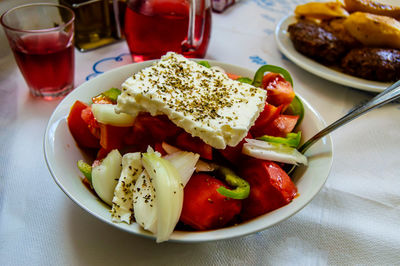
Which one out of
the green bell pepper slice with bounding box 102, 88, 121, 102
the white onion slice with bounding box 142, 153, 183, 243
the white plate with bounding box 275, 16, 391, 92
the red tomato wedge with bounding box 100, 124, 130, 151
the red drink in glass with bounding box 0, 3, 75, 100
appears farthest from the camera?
the white plate with bounding box 275, 16, 391, 92

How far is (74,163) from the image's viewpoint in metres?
0.84

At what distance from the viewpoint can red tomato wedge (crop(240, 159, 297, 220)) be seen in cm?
74

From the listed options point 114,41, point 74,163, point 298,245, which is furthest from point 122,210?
point 114,41

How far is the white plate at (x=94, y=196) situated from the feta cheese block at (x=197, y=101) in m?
0.18

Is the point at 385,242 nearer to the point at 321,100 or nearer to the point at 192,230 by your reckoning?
the point at 192,230

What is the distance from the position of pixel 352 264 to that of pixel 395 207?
25cm

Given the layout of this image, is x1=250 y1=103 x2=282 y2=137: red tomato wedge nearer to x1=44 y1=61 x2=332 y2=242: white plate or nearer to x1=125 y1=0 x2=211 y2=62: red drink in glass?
x1=44 y1=61 x2=332 y2=242: white plate

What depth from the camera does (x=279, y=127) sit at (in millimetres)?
904

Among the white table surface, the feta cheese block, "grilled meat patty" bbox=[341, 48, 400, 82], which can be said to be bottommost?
the white table surface

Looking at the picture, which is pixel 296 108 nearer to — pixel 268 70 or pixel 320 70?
pixel 268 70

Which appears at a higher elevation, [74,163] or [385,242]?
[74,163]

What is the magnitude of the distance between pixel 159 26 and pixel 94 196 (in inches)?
29.7

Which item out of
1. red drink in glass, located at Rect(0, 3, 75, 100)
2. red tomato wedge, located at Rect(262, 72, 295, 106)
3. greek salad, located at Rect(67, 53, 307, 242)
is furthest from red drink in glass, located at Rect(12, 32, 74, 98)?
red tomato wedge, located at Rect(262, 72, 295, 106)

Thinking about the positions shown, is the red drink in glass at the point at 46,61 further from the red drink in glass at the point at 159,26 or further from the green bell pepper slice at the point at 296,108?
the green bell pepper slice at the point at 296,108
